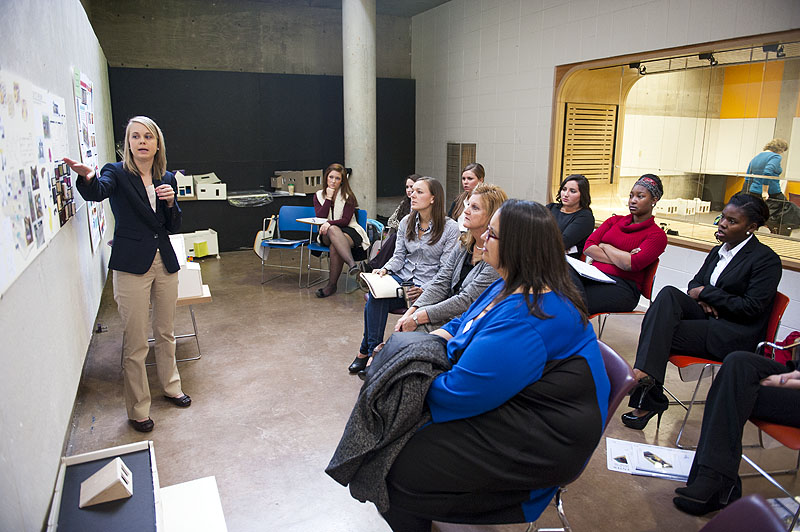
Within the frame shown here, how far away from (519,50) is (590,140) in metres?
1.49

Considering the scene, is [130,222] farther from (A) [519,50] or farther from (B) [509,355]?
(A) [519,50]

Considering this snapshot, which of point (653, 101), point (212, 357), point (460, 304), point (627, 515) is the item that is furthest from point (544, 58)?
point (627, 515)

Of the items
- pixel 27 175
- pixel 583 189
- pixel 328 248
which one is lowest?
pixel 328 248

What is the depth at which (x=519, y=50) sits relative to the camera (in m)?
6.76

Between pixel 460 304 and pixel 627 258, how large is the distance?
4.68ft

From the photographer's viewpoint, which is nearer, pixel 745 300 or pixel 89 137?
pixel 745 300

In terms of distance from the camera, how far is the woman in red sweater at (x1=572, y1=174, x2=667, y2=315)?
371cm

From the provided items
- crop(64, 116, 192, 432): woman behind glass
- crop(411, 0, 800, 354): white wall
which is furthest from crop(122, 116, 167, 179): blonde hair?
crop(411, 0, 800, 354): white wall

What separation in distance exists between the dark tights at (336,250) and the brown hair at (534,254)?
4003 mm

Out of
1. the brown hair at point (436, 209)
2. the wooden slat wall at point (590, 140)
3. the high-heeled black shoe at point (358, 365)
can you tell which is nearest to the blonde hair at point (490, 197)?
A: the brown hair at point (436, 209)

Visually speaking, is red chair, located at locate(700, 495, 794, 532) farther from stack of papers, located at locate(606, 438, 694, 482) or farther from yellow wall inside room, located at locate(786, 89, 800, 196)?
yellow wall inside room, located at locate(786, 89, 800, 196)

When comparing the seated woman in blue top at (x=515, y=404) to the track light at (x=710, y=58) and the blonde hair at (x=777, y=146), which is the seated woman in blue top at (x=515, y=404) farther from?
the track light at (x=710, y=58)

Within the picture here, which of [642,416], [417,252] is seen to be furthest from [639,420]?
[417,252]

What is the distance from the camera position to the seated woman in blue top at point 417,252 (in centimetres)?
372
